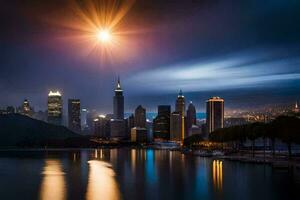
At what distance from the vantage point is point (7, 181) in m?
50.9

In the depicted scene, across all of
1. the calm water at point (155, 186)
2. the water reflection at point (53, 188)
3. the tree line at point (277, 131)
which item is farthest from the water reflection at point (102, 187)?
the tree line at point (277, 131)

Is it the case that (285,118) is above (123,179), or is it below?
above

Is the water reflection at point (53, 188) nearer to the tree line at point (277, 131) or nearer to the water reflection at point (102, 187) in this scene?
the water reflection at point (102, 187)

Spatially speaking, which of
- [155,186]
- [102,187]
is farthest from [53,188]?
[155,186]

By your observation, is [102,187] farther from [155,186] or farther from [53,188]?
[155,186]

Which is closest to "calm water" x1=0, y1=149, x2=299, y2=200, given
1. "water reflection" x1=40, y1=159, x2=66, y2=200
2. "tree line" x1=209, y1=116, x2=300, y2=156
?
"water reflection" x1=40, y1=159, x2=66, y2=200

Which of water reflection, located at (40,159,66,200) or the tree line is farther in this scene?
the tree line

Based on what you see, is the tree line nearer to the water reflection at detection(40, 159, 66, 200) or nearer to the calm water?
the calm water

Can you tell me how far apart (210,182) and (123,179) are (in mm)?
9545

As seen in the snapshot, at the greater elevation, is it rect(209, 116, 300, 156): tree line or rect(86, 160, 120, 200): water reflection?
rect(209, 116, 300, 156): tree line

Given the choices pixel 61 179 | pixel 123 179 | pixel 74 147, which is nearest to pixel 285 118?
pixel 123 179

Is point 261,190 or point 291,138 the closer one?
point 261,190

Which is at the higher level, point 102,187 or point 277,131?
point 277,131

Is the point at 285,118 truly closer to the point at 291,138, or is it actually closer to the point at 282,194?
the point at 291,138
